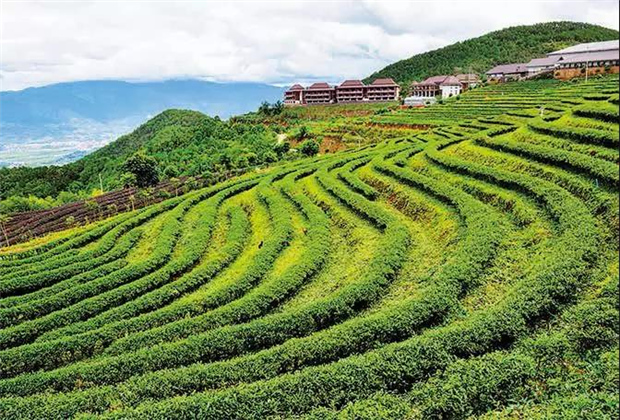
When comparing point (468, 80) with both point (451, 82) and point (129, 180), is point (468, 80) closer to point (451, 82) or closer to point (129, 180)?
point (451, 82)

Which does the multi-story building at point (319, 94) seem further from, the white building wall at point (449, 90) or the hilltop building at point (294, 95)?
the white building wall at point (449, 90)

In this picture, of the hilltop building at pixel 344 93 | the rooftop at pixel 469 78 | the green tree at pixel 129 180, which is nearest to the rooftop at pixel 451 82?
the rooftop at pixel 469 78

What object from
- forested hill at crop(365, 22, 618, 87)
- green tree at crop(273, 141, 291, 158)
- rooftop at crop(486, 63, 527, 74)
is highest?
forested hill at crop(365, 22, 618, 87)

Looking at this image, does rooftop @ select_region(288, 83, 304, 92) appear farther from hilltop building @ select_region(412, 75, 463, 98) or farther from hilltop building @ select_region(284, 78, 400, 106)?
hilltop building @ select_region(412, 75, 463, 98)

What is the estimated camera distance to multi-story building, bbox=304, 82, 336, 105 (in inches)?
3553

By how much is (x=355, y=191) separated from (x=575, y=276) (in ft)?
51.6

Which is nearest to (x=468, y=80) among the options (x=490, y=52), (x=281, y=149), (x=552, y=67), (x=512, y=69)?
(x=512, y=69)

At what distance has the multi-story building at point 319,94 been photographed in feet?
296

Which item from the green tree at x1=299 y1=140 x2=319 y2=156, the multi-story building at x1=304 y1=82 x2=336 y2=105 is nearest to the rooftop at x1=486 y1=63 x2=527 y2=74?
the multi-story building at x1=304 y1=82 x2=336 y2=105

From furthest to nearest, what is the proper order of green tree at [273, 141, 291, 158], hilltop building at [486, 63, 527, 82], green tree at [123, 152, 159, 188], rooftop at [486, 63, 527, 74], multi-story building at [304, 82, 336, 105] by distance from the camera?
multi-story building at [304, 82, 336, 105] < rooftop at [486, 63, 527, 74] < hilltop building at [486, 63, 527, 82] < green tree at [273, 141, 291, 158] < green tree at [123, 152, 159, 188]

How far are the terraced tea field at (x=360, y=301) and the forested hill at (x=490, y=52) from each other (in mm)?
73041

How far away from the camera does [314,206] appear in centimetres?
2516

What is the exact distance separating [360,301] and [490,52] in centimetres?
10094

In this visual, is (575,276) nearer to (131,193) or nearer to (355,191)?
(355,191)
